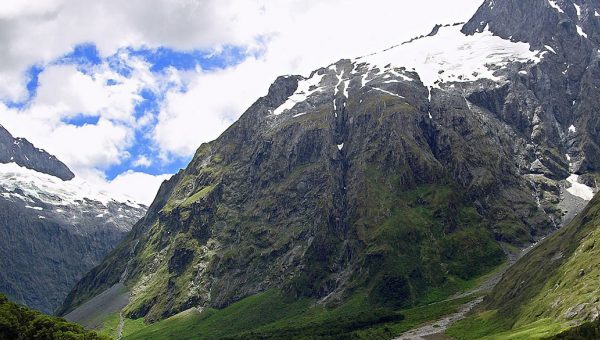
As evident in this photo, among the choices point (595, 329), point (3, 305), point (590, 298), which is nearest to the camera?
point (595, 329)

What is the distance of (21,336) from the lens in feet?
563

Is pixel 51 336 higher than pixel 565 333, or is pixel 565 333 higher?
pixel 51 336

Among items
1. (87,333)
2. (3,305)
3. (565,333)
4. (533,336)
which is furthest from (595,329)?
(3,305)

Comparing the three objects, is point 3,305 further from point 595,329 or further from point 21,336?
point 595,329

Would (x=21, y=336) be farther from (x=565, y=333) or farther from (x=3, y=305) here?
(x=565, y=333)

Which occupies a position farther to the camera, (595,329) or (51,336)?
(51,336)

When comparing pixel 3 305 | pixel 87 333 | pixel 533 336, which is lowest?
pixel 533 336

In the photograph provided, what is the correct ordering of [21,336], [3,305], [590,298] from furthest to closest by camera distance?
[590,298], [3,305], [21,336]

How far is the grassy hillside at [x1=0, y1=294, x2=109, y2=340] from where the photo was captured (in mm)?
170750

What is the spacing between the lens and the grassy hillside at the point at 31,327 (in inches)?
6722

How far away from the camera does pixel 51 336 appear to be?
176 m

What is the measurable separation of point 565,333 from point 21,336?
5839 inches

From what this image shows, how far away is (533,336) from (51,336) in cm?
14587

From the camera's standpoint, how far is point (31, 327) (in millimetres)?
175750
